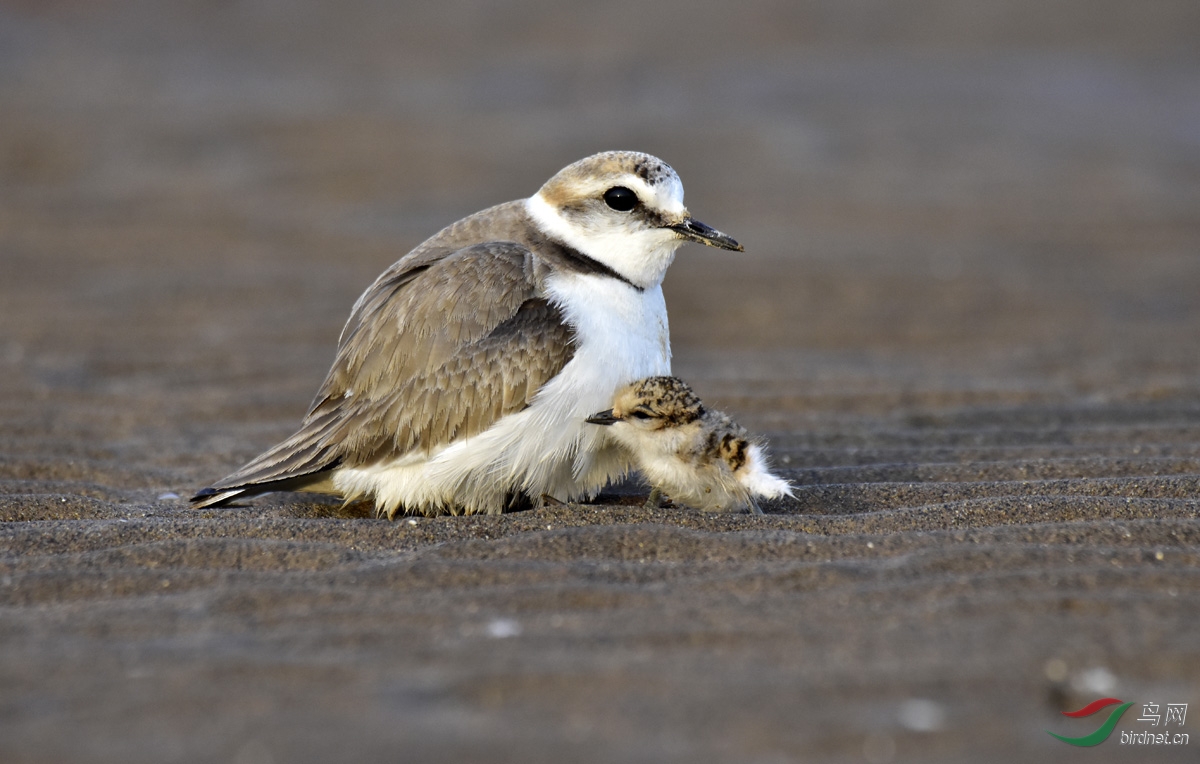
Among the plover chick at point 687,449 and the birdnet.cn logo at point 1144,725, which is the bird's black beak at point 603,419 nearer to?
the plover chick at point 687,449

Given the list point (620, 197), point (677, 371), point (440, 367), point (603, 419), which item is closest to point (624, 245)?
point (620, 197)

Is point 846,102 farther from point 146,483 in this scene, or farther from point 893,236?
point 146,483

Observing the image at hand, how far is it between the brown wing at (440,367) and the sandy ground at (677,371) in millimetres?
383

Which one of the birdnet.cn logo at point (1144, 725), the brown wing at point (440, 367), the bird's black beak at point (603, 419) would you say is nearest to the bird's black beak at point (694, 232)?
the brown wing at point (440, 367)

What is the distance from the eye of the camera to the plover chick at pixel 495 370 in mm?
4699

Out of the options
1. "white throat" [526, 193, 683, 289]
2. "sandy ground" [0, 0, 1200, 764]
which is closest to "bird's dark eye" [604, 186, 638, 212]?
"white throat" [526, 193, 683, 289]

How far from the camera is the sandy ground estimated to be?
9.66 feet

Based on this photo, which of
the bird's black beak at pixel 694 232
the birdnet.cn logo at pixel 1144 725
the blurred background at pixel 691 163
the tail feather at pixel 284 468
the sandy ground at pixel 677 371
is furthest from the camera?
the blurred background at pixel 691 163

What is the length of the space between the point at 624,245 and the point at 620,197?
200 millimetres

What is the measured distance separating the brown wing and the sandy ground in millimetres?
383

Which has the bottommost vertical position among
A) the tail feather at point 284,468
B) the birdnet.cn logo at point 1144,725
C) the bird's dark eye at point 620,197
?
the birdnet.cn logo at point 1144,725

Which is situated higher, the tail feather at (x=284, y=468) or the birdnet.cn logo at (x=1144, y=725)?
the tail feather at (x=284, y=468)

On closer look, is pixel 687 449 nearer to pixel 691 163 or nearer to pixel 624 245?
pixel 624 245

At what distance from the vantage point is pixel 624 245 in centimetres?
508
